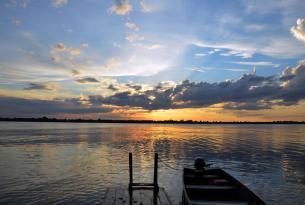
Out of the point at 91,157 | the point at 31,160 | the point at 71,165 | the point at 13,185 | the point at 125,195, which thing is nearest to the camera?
the point at 125,195

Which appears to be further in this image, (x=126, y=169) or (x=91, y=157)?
(x=91, y=157)

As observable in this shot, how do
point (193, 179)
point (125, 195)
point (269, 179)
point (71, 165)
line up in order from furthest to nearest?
point (71, 165) → point (269, 179) → point (193, 179) → point (125, 195)

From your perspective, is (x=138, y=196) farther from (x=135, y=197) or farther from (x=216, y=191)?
(x=216, y=191)

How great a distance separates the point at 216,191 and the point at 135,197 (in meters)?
5.77

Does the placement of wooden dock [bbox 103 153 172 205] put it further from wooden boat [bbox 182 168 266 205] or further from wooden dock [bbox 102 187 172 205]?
wooden boat [bbox 182 168 266 205]

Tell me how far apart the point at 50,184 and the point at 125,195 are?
32.1 feet

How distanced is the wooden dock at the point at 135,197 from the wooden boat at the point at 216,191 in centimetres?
182

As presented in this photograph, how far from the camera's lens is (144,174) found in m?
32.1

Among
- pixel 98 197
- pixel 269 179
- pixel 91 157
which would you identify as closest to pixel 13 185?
pixel 98 197

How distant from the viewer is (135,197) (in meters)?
20.4

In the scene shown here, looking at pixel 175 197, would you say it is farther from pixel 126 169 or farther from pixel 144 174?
pixel 126 169

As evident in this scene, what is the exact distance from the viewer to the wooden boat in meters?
16.7

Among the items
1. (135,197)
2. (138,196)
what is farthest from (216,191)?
(135,197)

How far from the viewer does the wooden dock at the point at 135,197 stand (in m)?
19.0
